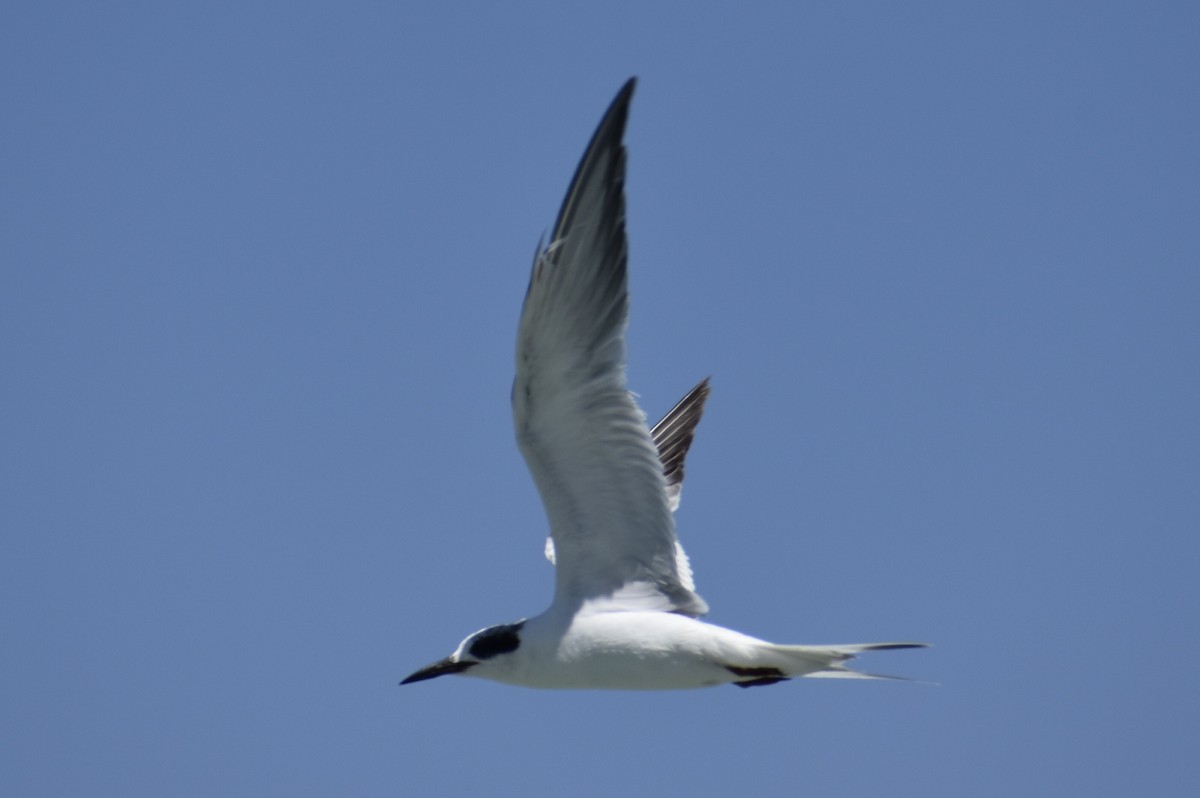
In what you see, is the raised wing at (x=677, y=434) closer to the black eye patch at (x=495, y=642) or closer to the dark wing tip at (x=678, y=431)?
the dark wing tip at (x=678, y=431)

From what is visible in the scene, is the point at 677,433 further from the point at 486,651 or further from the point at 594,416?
the point at 594,416

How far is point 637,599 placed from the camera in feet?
30.2

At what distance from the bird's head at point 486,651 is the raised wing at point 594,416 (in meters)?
0.38

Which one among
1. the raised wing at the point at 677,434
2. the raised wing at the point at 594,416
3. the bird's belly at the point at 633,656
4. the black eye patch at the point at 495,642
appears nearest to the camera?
the raised wing at the point at 594,416

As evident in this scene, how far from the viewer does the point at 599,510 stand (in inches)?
352

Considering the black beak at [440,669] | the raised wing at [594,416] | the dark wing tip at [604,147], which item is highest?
the dark wing tip at [604,147]

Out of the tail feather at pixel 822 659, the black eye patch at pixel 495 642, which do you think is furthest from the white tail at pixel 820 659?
the black eye patch at pixel 495 642

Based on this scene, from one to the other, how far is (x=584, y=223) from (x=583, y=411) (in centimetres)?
105

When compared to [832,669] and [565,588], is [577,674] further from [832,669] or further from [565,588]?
[832,669]

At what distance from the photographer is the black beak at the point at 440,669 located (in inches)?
372

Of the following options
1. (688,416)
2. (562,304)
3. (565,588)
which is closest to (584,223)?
(562,304)

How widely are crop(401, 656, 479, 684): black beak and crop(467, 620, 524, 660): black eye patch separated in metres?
0.10

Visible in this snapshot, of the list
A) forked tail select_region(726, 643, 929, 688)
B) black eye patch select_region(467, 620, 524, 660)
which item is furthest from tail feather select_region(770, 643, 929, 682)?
black eye patch select_region(467, 620, 524, 660)

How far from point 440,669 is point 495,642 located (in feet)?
1.82
